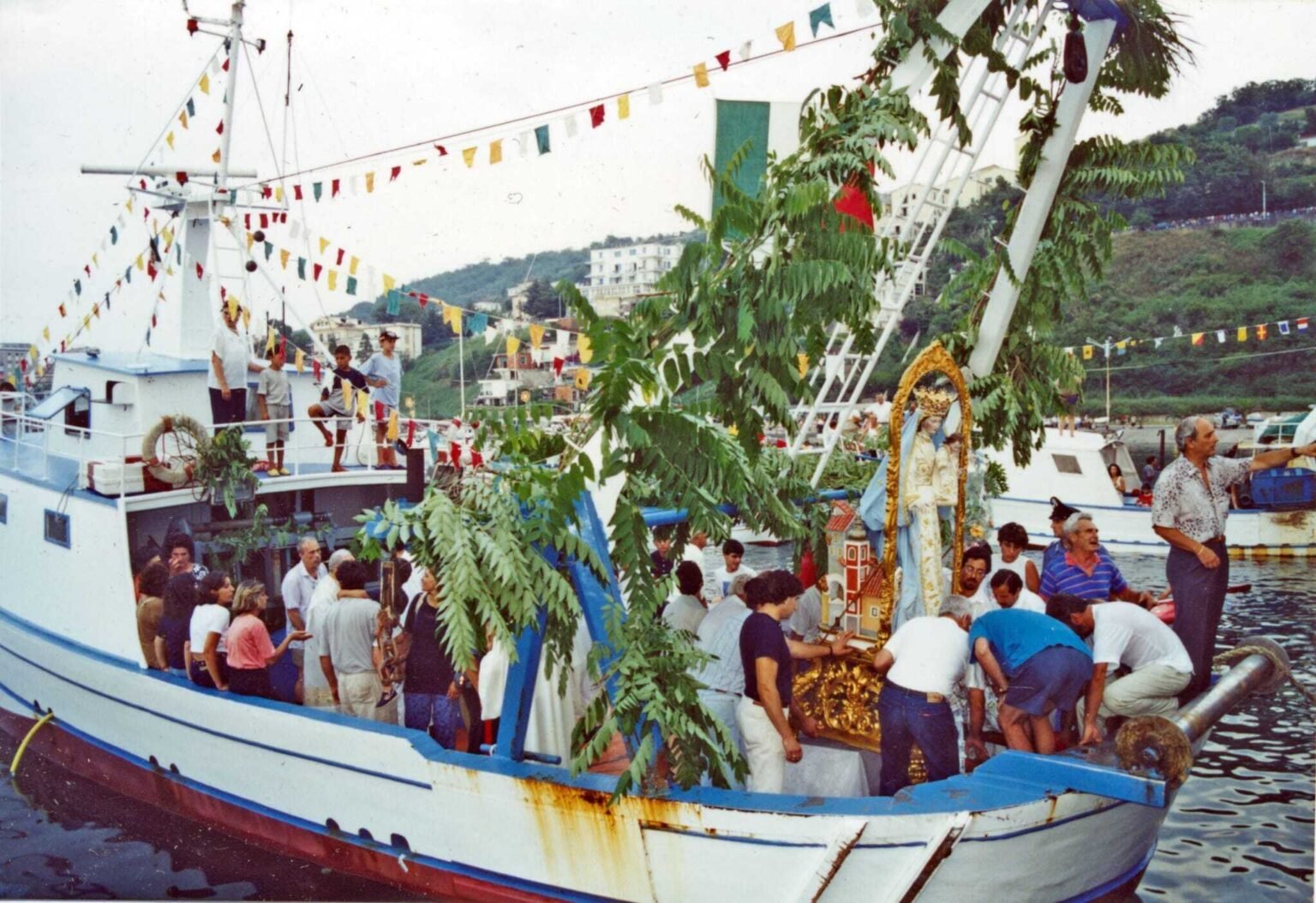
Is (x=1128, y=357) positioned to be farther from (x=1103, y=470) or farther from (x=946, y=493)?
(x=946, y=493)

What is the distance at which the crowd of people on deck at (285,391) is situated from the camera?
8.91m

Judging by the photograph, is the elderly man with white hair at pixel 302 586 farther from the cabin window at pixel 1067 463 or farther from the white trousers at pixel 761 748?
the cabin window at pixel 1067 463

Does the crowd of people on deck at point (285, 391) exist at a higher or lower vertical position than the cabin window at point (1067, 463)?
higher

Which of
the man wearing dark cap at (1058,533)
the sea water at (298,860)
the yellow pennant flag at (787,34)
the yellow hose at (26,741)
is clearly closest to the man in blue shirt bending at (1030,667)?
the sea water at (298,860)

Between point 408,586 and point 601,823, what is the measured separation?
2493 millimetres

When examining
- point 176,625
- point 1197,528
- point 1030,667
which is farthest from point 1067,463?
point 176,625

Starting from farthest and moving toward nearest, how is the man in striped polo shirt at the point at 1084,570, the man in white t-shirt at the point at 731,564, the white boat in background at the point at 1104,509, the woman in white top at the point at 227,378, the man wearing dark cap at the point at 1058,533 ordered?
the white boat in background at the point at 1104,509, the woman in white top at the point at 227,378, the man in white t-shirt at the point at 731,564, the man wearing dark cap at the point at 1058,533, the man in striped polo shirt at the point at 1084,570

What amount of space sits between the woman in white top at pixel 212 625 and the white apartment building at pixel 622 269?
2789 mm

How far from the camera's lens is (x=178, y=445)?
7992 mm

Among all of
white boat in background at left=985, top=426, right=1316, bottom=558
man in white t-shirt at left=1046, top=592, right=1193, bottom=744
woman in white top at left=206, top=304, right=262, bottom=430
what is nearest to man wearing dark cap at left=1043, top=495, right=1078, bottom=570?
man in white t-shirt at left=1046, top=592, right=1193, bottom=744

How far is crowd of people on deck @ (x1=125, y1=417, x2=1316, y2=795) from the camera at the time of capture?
4.95m

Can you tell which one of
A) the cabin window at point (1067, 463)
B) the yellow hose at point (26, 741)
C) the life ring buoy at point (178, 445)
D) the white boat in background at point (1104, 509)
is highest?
the life ring buoy at point (178, 445)

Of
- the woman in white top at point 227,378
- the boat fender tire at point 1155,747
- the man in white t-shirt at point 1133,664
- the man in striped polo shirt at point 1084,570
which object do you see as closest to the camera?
the boat fender tire at point 1155,747

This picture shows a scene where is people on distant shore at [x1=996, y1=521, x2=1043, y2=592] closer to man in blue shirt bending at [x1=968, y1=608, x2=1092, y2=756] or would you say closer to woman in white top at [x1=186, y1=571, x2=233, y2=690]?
man in blue shirt bending at [x1=968, y1=608, x2=1092, y2=756]
